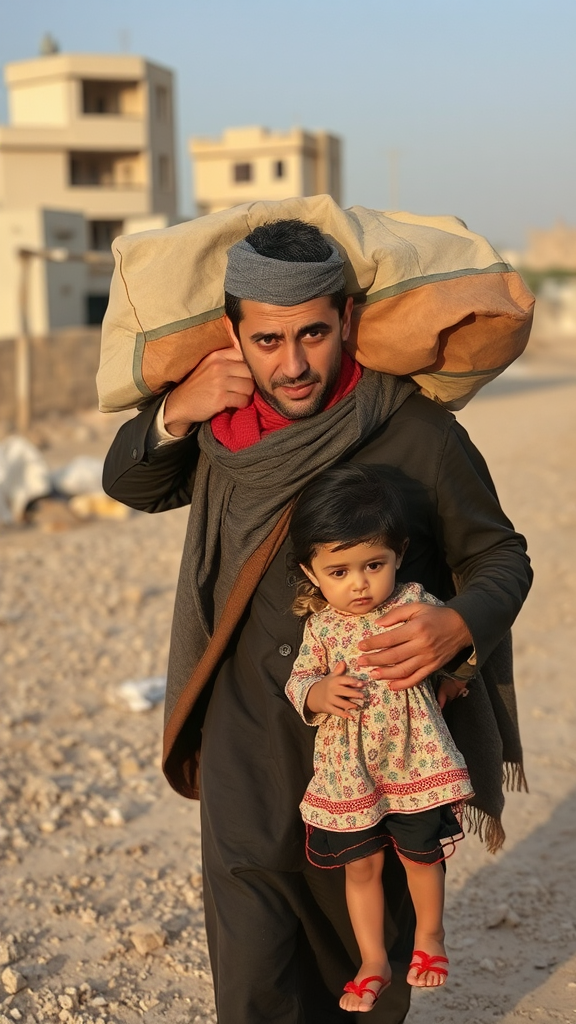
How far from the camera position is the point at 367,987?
227 cm

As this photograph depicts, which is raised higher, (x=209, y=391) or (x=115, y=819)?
(x=209, y=391)

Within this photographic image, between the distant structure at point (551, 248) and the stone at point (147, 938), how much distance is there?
6433cm

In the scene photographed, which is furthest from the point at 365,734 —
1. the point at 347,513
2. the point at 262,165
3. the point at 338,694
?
the point at 262,165

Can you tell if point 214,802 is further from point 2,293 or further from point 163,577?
point 2,293

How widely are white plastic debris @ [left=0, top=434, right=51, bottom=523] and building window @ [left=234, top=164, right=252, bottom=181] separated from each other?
32.5 m

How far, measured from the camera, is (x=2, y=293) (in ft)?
74.9

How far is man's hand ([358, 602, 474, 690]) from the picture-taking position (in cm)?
211

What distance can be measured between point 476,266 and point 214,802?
1.23 meters

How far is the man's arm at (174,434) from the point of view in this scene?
2.37m

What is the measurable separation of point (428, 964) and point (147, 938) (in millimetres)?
1432

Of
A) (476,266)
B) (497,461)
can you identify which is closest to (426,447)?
(476,266)

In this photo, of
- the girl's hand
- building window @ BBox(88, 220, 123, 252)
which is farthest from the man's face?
building window @ BBox(88, 220, 123, 252)

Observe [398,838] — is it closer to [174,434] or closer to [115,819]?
[174,434]

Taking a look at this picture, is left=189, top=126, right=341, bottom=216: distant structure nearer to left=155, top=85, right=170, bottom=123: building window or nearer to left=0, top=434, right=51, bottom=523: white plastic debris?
left=155, top=85, right=170, bottom=123: building window
